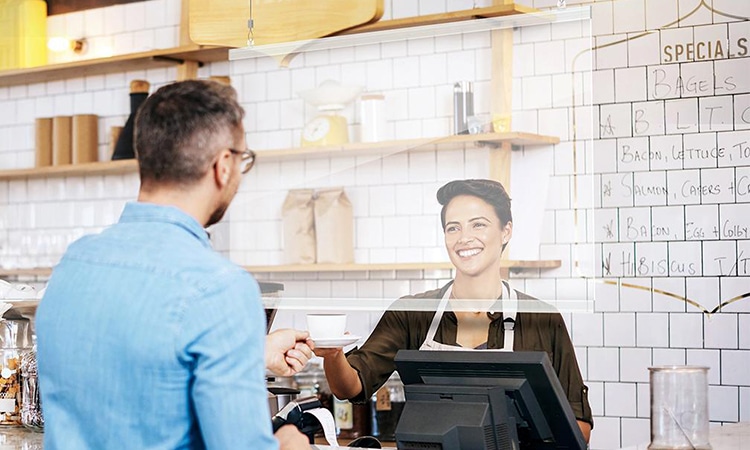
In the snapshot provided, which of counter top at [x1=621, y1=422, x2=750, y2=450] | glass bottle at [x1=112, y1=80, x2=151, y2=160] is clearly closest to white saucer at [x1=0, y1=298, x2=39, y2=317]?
counter top at [x1=621, y1=422, x2=750, y2=450]

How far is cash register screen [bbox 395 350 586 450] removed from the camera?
2426 mm

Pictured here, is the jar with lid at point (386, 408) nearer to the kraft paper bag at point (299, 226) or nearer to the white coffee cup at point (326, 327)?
the kraft paper bag at point (299, 226)

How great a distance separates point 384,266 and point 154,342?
6.85ft

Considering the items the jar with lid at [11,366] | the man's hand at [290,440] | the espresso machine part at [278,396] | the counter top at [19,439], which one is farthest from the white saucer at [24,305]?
the man's hand at [290,440]

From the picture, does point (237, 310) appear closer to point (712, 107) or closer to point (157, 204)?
point (157, 204)

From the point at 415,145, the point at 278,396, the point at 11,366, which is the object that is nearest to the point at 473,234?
the point at 415,145

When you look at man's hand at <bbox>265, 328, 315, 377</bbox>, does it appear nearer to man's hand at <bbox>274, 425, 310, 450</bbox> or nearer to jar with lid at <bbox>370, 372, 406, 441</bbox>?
man's hand at <bbox>274, 425, 310, 450</bbox>

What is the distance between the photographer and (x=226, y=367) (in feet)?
5.65

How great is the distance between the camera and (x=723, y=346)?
3762 mm

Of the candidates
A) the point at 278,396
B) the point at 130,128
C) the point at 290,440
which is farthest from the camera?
the point at 130,128

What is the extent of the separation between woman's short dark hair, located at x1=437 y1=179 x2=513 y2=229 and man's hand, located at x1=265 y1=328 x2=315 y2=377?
2.85ft

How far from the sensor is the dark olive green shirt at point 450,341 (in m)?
3.25

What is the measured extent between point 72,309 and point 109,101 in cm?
378

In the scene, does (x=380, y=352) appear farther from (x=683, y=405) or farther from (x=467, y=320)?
(x=683, y=405)
